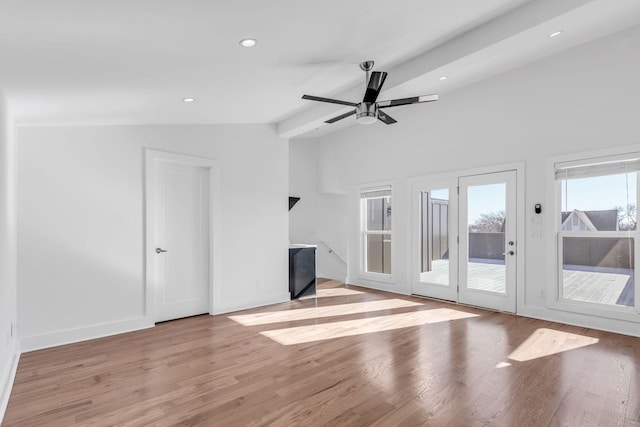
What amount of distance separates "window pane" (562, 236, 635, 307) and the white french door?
0.67 m

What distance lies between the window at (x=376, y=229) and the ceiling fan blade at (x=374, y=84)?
3278 millimetres

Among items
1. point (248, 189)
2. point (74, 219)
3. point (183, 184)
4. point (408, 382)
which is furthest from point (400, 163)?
point (74, 219)

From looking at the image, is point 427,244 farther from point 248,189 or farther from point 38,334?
point 38,334

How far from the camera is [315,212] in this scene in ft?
27.7

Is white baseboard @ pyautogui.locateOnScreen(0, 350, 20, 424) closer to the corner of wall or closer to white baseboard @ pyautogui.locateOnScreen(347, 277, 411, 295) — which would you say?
the corner of wall

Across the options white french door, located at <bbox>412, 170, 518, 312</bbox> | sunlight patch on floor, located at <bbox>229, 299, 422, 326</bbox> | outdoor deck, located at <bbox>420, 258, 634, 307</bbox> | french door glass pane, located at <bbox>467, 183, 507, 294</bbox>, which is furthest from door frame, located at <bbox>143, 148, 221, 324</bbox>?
outdoor deck, located at <bbox>420, 258, 634, 307</bbox>

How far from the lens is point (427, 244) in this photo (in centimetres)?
614

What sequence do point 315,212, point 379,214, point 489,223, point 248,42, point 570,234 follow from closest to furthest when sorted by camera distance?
point 248,42
point 570,234
point 489,223
point 379,214
point 315,212

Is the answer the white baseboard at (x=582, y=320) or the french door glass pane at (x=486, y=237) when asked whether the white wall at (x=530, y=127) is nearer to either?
the white baseboard at (x=582, y=320)

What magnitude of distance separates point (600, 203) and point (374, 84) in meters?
3.24

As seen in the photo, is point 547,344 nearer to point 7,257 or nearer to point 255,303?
point 255,303

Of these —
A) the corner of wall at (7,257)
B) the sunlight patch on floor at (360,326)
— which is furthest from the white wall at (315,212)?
the corner of wall at (7,257)

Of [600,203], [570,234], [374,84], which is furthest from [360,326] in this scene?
[600,203]

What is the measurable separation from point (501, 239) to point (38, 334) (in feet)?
19.2
